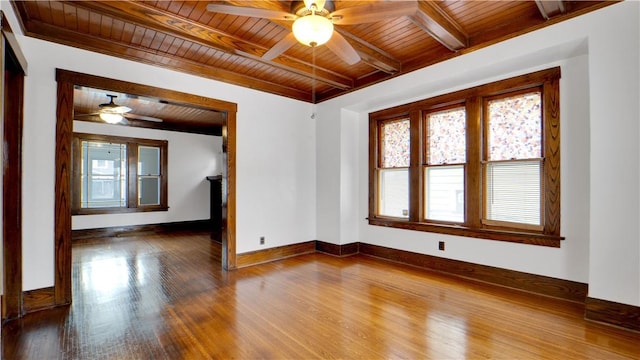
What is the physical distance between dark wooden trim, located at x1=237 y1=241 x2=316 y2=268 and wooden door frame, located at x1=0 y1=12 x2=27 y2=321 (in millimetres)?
2286

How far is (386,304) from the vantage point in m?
2.99

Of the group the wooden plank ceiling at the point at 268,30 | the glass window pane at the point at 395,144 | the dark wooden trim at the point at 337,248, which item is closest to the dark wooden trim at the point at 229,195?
the wooden plank ceiling at the point at 268,30

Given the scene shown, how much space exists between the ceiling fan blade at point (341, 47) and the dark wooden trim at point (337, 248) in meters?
3.08

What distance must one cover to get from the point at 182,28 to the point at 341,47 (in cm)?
166

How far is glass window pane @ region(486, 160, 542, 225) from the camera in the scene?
3.36 metres

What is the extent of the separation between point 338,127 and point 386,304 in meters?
2.95

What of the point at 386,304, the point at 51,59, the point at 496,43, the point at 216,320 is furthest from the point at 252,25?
the point at 386,304

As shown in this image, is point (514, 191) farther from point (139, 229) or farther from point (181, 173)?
point (139, 229)

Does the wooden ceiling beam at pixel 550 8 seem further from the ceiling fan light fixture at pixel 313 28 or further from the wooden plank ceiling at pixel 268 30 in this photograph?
the ceiling fan light fixture at pixel 313 28

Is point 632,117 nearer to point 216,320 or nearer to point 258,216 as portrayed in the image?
point 216,320

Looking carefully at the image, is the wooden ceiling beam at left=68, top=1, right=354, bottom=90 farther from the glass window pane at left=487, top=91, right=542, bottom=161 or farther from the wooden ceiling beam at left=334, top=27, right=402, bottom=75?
the glass window pane at left=487, top=91, right=542, bottom=161

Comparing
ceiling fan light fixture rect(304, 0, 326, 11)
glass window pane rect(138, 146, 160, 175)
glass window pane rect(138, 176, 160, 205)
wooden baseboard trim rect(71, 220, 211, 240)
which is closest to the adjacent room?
ceiling fan light fixture rect(304, 0, 326, 11)

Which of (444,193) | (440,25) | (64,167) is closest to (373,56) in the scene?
(440,25)

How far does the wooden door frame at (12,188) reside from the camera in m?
2.63
